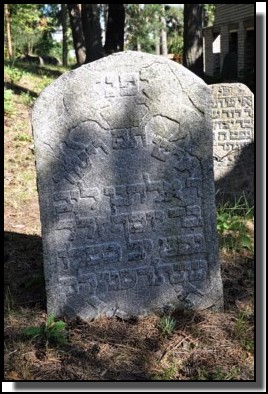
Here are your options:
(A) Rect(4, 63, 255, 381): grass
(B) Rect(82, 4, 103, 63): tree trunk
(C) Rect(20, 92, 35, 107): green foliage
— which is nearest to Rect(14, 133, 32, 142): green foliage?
(C) Rect(20, 92, 35, 107): green foliage

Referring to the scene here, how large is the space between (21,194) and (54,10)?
3311 centimetres

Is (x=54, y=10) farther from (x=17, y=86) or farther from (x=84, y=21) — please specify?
(x=17, y=86)

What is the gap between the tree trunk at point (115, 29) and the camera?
14042 millimetres

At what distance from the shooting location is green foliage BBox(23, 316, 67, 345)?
336cm

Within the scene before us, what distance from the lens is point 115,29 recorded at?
46.1 ft

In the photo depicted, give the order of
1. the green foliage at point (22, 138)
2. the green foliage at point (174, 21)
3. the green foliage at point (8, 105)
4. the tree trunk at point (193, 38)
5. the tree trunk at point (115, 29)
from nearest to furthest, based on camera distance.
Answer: the green foliage at point (22, 138), the green foliage at point (8, 105), the tree trunk at point (193, 38), the tree trunk at point (115, 29), the green foliage at point (174, 21)

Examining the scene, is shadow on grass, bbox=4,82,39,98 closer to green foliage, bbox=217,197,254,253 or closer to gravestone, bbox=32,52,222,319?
green foliage, bbox=217,197,254,253

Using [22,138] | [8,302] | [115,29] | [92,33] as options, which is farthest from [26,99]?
[8,302]

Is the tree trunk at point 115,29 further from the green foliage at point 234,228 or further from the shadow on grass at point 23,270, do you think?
the shadow on grass at point 23,270

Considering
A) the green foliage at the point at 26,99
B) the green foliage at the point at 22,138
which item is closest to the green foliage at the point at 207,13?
the green foliage at the point at 26,99

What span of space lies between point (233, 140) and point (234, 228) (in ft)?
5.70

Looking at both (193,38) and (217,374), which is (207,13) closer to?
(193,38)

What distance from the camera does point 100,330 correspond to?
3.59m

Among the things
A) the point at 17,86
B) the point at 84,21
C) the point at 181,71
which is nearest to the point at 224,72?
the point at 84,21
